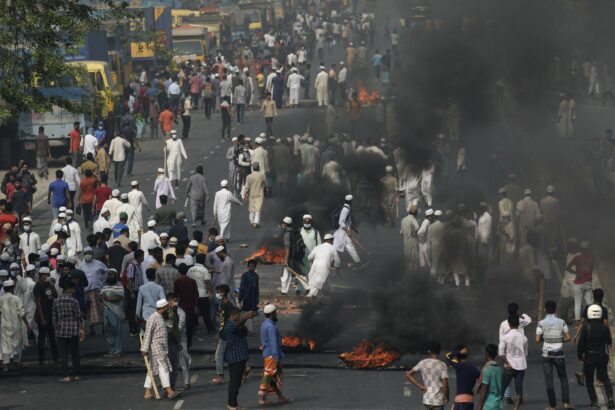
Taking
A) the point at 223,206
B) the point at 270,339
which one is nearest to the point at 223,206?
the point at 223,206

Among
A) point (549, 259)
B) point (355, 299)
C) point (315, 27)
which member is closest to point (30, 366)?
point (355, 299)

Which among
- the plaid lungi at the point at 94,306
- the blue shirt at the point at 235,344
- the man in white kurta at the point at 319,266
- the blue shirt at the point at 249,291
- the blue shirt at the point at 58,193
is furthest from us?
the blue shirt at the point at 58,193

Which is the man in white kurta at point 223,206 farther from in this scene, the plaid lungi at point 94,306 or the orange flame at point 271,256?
the plaid lungi at point 94,306

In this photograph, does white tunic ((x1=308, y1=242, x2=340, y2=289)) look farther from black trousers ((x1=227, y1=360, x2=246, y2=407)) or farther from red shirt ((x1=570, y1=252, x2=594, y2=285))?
black trousers ((x1=227, y1=360, x2=246, y2=407))

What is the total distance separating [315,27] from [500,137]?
4104 centimetres

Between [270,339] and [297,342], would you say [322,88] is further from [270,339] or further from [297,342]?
[270,339]

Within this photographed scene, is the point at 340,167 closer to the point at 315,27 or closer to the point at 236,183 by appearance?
the point at 236,183

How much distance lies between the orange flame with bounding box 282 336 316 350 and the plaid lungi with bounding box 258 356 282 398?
2864 millimetres

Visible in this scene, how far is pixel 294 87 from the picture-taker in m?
47.5

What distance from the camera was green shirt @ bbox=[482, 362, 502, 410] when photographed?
1603 centimetres

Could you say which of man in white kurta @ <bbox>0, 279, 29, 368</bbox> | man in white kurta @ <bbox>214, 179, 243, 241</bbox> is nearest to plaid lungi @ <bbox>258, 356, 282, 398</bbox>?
man in white kurta @ <bbox>0, 279, 29, 368</bbox>

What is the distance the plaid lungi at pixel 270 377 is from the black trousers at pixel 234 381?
0.29 meters

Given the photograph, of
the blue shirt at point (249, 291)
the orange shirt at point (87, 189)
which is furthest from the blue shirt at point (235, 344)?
the orange shirt at point (87, 189)

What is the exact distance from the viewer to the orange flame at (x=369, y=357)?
1969 cm
